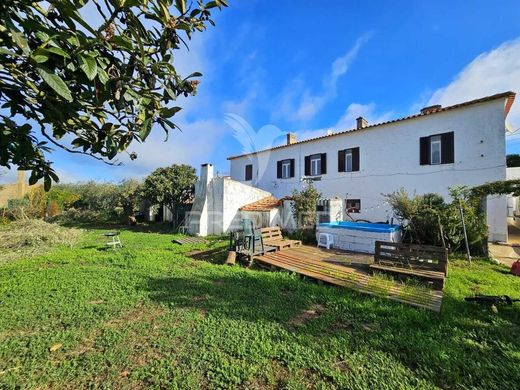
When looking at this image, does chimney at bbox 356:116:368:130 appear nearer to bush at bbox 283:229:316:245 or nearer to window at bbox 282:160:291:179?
window at bbox 282:160:291:179

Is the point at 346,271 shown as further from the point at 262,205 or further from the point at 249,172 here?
the point at 249,172

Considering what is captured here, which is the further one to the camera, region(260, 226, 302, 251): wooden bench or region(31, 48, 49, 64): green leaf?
region(260, 226, 302, 251): wooden bench

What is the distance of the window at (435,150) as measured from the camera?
12.6m

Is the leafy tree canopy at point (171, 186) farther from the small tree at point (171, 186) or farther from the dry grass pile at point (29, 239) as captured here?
the dry grass pile at point (29, 239)

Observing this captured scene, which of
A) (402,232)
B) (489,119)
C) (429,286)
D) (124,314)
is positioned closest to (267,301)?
(124,314)

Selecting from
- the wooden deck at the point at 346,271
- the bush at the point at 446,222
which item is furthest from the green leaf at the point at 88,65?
the bush at the point at 446,222

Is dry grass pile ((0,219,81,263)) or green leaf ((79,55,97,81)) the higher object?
green leaf ((79,55,97,81))

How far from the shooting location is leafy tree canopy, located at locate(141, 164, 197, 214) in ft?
49.3

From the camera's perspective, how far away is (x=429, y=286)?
559cm

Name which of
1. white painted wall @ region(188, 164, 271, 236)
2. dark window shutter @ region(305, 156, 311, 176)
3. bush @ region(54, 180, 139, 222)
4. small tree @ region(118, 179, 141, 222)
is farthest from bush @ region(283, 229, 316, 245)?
bush @ region(54, 180, 139, 222)

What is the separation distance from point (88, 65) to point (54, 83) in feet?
0.71

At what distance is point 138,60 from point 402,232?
35.2ft

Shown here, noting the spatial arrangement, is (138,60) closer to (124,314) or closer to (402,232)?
(124,314)

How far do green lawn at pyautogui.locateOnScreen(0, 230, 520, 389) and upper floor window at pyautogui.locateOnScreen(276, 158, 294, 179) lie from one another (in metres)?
13.4
